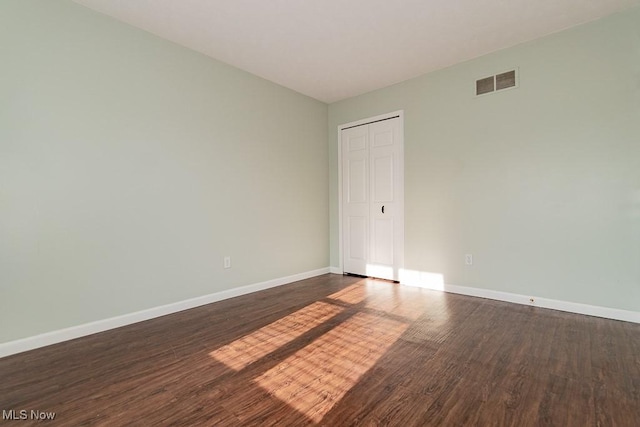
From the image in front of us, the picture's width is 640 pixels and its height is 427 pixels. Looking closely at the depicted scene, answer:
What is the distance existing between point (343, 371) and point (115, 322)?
2.08 m

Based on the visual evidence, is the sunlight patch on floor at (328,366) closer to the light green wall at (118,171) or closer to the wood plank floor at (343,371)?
the wood plank floor at (343,371)

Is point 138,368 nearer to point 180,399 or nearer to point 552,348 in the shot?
point 180,399

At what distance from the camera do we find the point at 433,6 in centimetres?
249

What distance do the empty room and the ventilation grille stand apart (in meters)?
0.02

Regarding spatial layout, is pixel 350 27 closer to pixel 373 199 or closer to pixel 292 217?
pixel 373 199

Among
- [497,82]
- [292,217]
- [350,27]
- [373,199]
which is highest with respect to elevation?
[350,27]

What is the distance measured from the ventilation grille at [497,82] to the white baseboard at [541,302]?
223 centimetres

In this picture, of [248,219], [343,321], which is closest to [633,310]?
[343,321]

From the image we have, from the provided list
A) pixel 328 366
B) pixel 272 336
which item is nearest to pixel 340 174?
pixel 272 336

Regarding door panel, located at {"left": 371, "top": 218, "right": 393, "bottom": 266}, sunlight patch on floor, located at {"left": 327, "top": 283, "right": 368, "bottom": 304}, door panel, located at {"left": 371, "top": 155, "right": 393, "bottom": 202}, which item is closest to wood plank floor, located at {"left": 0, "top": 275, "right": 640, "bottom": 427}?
sunlight patch on floor, located at {"left": 327, "top": 283, "right": 368, "bottom": 304}

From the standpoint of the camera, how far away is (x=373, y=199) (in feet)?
14.2

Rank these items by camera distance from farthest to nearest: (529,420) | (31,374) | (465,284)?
(465,284) < (31,374) < (529,420)

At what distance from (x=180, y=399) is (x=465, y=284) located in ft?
10.2

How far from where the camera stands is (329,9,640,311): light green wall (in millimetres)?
2633
